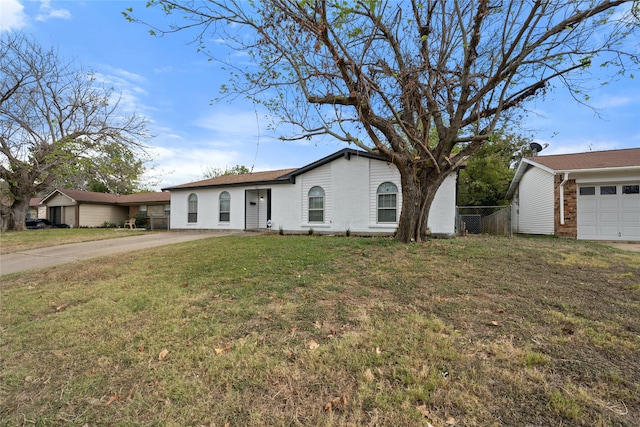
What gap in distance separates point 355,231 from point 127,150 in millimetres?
12587

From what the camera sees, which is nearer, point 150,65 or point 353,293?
point 353,293

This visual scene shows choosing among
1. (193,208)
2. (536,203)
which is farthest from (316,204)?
(536,203)

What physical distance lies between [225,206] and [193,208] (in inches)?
96.2

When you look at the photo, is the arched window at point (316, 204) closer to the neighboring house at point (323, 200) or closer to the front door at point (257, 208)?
the neighboring house at point (323, 200)

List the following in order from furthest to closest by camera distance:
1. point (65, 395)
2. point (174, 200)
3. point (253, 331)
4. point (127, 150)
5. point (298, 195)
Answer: point (174, 200) → point (127, 150) → point (298, 195) → point (253, 331) → point (65, 395)

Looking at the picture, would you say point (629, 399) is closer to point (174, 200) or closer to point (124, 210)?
point (174, 200)

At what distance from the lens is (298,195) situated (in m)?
14.5

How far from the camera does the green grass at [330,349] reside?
2.08 metres

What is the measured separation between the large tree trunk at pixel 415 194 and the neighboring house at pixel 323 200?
3.53 metres

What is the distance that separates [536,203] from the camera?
565 inches

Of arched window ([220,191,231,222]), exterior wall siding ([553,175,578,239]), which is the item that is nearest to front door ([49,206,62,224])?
arched window ([220,191,231,222])

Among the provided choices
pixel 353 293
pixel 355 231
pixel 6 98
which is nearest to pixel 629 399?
pixel 353 293

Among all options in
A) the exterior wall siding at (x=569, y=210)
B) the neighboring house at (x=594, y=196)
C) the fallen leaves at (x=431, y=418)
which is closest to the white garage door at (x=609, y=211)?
the neighboring house at (x=594, y=196)

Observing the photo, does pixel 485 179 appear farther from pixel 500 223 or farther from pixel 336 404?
pixel 336 404
